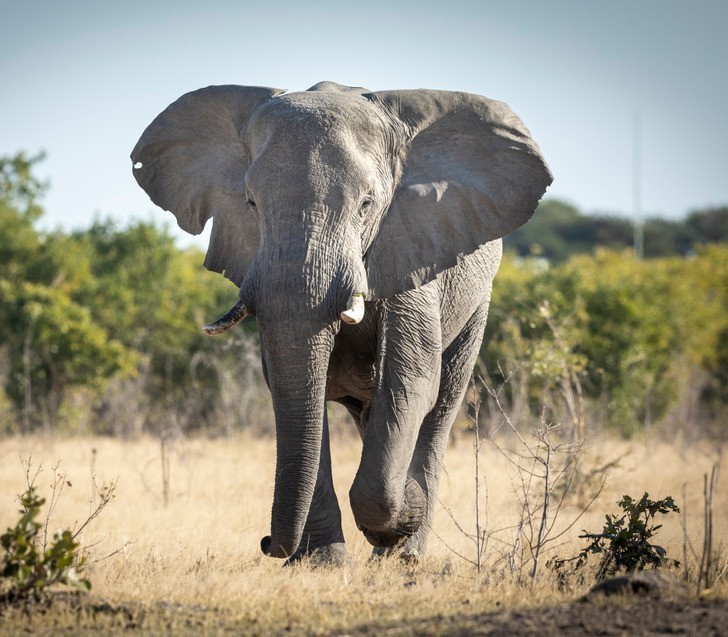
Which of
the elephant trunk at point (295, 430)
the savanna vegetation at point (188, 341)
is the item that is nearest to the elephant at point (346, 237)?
the elephant trunk at point (295, 430)

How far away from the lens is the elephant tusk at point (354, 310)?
18.9ft

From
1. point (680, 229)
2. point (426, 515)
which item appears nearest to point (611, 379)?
point (426, 515)

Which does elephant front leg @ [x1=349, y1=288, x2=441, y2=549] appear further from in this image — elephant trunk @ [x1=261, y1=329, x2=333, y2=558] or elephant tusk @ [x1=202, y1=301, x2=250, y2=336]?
elephant tusk @ [x1=202, y1=301, x2=250, y2=336]

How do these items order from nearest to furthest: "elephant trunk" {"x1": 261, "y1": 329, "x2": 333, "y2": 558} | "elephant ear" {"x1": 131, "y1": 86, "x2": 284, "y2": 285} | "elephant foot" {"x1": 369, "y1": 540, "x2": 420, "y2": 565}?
"elephant trunk" {"x1": 261, "y1": 329, "x2": 333, "y2": 558} → "elephant ear" {"x1": 131, "y1": 86, "x2": 284, "y2": 285} → "elephant foot" {"x1": 369, "y1": 540, "x2": 420, "y2": 565}

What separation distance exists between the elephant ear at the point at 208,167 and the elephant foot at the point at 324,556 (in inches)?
68.1

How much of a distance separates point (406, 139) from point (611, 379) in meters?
12.6

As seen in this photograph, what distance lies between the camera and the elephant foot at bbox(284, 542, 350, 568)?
684 cm

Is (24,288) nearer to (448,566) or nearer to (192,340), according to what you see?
(192,340)

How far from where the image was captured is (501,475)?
43.0 ft

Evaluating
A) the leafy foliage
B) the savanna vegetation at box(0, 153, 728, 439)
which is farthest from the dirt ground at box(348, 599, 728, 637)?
the leafy foliage

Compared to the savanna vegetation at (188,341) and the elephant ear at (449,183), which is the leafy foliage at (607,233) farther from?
the elephant ear at (449,183)

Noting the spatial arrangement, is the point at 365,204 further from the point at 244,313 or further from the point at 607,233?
the point at 607,233

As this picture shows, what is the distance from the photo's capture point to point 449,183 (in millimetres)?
7008

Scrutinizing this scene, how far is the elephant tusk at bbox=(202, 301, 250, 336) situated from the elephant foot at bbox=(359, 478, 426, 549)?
1.58 m
